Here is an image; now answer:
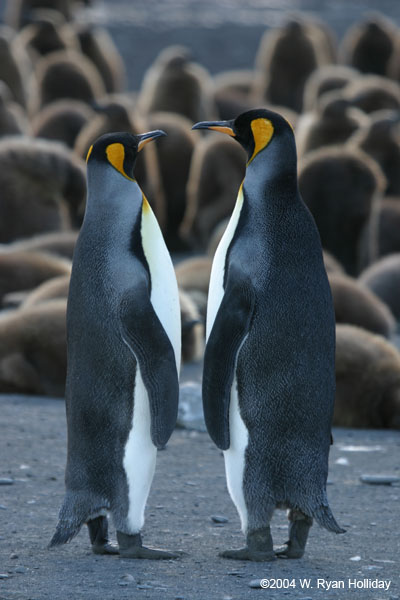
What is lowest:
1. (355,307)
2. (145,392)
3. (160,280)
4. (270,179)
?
(355,307)

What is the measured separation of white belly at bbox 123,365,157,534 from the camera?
125 inches

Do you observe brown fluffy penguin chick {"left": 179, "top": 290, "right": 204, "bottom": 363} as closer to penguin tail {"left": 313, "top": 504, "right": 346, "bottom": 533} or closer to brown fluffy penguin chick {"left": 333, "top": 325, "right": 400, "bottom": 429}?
brown fluffy penguin chick {"left": 333, "top": 325, "right": 400, "bottom": 429}

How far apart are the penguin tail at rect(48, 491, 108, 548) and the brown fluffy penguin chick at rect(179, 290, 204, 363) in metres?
2.78

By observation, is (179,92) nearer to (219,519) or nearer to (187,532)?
(219,519)

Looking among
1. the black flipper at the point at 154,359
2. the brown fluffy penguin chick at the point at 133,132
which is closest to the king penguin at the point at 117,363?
the black flipper at the point at 154,359

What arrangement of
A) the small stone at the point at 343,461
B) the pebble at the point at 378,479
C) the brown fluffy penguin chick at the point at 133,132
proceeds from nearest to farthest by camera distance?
the pebble at the point at 378,479 < the small stone at the point at 343,461 < the brown fluffy penguin chick at the point at 133,132

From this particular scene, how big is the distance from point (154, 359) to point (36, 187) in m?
5.85

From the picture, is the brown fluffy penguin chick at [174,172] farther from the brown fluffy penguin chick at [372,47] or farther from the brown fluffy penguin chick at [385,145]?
the brown fluffy penguin chick at [372,47]

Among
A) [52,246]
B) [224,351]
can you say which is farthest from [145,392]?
[52,246]

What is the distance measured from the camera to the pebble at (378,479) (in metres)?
4.30

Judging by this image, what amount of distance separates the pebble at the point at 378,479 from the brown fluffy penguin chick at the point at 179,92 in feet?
31.4

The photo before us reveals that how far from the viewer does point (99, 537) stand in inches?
Result: 130

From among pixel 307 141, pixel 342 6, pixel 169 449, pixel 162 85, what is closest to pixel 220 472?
pixel 169 449

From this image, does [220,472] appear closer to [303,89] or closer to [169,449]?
[169,449]
